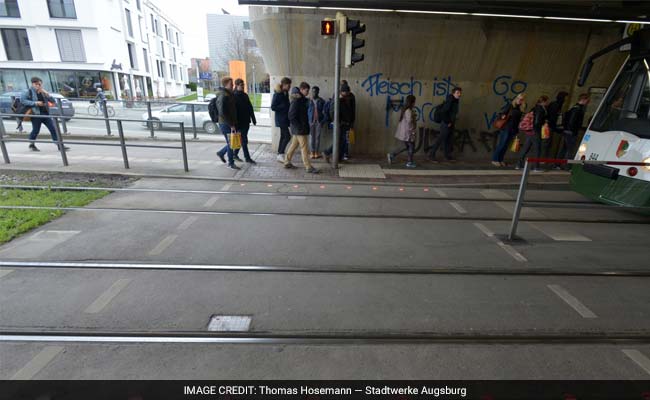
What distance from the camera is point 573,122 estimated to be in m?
8.60

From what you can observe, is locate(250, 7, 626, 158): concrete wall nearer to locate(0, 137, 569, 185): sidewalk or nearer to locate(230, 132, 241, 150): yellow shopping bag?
locate(0, 137, 569, 185): sidewalk

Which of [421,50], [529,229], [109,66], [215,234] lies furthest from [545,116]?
[109,66]

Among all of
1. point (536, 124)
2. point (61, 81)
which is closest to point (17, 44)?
point (61, 81)

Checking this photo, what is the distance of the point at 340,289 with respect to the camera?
348cm

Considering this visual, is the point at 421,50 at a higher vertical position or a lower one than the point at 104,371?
higher

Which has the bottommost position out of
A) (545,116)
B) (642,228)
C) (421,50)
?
(642,228)

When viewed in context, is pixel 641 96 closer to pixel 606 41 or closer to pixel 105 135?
pixel 606 41

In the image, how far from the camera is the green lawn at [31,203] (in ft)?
14.9

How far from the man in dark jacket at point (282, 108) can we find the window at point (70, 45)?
30702 mm

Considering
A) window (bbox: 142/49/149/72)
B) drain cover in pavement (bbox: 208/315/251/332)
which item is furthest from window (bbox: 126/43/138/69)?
drain cover in pavement (bbox: 208/315/251/332)

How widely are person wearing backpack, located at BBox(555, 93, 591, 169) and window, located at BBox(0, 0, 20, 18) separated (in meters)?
40.4

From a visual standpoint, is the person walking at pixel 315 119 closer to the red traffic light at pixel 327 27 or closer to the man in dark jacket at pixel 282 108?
the man in dark jacket at pixel 282 108

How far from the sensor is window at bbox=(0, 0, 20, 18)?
2822 centimetres

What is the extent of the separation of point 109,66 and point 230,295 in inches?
1407
